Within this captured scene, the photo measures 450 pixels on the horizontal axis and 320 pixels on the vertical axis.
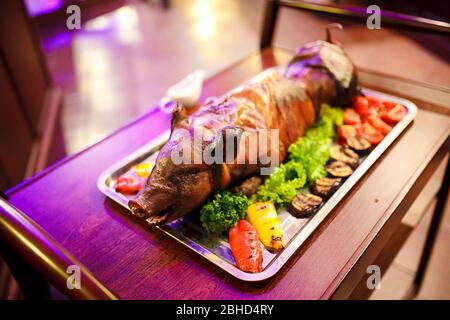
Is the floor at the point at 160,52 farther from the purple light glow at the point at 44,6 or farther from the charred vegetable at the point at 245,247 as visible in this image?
the charred vegetable at the point at 245,247

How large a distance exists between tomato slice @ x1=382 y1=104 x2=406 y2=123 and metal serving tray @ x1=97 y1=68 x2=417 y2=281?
5.1 inches

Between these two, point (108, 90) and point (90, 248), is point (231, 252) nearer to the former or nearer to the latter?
point (90, 248)

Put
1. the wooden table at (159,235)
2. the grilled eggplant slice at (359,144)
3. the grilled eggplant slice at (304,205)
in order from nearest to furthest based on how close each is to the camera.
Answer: the wooden table at (159,235), the grilled eggplant slice at (304,205), the grilled eggplant slice at (359,144)

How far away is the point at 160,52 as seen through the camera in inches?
239

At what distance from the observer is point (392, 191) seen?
192 cm

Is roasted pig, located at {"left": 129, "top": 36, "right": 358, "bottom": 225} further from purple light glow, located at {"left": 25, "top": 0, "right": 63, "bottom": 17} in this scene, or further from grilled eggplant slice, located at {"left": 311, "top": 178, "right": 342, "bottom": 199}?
purple light glow, located at {"left": 25, "top": 0, "right": 63, "bottom": 17}

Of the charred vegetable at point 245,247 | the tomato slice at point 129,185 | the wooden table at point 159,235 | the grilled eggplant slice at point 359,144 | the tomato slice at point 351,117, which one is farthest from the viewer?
the tomato slice at point 351,117

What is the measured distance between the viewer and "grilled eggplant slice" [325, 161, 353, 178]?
198 centimetres

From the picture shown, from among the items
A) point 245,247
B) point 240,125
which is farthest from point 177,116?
point 245,247

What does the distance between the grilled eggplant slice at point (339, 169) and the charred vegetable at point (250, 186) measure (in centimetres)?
37

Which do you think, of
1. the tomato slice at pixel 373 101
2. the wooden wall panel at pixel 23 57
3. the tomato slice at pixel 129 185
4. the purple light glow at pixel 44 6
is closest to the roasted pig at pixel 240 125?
the tomato slice at pixel 373 101

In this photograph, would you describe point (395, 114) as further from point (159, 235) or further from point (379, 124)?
point (159, 235)

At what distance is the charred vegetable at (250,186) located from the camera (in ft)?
6.20

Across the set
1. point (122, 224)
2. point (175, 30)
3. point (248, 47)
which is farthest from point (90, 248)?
point (175, 30)
